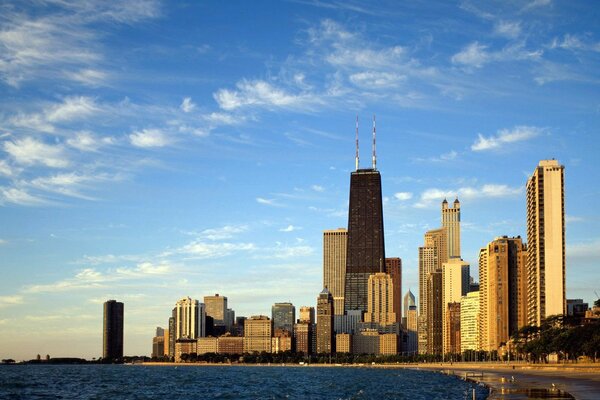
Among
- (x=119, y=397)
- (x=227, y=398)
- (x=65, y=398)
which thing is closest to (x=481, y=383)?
(x=227, y=398)

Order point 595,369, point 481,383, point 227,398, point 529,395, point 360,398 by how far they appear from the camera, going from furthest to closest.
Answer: point 595,369 < point 481,383 < point 227,398 < point 360,398 < point 529,395

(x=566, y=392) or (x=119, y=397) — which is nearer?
(x=566, y=392)

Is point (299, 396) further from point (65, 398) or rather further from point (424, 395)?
point (65, 398)

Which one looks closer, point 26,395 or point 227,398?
point 227,398

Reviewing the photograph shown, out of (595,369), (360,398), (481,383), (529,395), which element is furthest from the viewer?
(595,369)

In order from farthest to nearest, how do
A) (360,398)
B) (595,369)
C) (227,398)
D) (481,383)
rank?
(595,369) → (481,383) → (227,398) → (360,398)

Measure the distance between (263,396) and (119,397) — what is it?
25.1m

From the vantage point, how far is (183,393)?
156750 mm

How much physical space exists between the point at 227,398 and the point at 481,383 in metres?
44.9

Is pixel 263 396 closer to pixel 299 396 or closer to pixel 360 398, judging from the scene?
pixel 299 396

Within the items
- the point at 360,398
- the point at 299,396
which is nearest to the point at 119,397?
the point at 299,396

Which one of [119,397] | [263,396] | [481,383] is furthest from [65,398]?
[481,383]

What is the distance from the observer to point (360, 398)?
128000 millimetres

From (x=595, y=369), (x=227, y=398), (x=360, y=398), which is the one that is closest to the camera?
(x=360, y=398)
